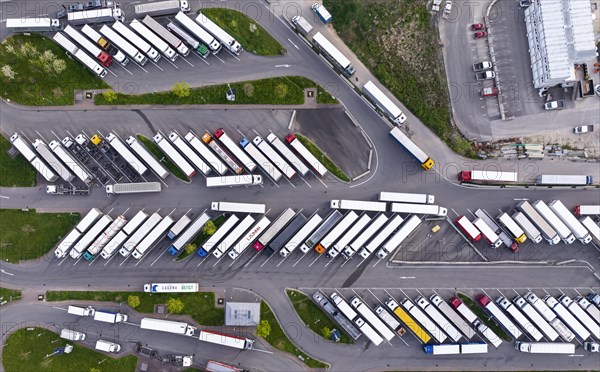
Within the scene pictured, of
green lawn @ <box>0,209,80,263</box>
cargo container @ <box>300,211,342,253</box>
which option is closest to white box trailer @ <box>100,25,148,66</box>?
green lawn @ <box>0,209,80,263</box>

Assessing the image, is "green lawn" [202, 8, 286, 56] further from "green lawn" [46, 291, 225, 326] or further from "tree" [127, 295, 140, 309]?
"tree" [127, 295, 140, 309]

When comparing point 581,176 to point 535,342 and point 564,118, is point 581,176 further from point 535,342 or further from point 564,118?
point 535,342

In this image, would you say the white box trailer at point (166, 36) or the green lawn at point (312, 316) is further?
the white box trailer at point (166, 36)

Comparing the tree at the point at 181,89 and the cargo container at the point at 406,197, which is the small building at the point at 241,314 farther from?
the tree at the point at 181,89

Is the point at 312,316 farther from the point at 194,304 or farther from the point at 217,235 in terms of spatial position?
the point at 217,235

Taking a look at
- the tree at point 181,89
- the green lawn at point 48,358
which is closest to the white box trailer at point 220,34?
the tree at point 181,89
